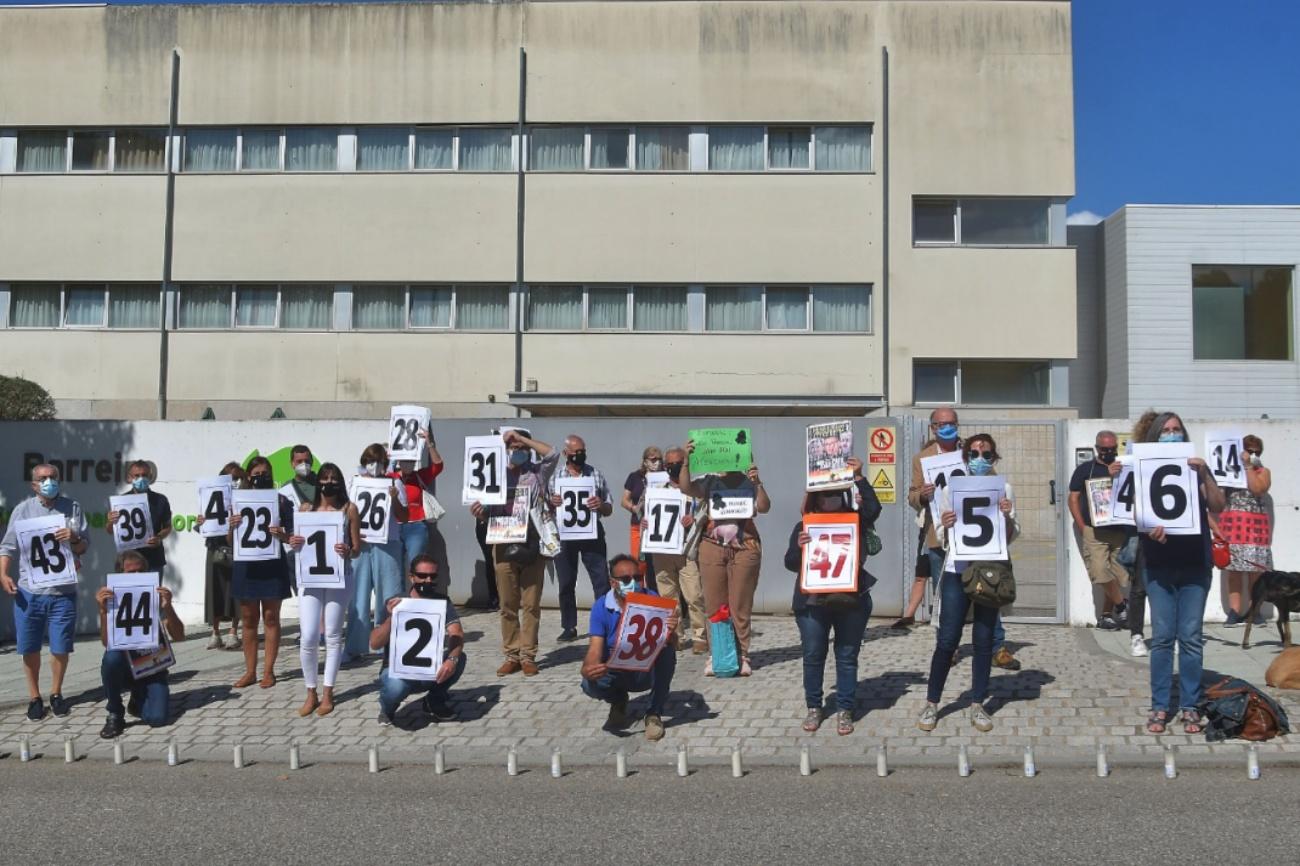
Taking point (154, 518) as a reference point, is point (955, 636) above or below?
below

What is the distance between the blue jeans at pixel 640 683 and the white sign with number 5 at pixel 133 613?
3.52m

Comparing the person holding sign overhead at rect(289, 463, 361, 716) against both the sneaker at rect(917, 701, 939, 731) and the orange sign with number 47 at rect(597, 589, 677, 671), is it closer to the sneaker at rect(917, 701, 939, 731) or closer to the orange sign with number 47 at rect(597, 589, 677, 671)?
the orange sign with number 47 at rect(597, 589, 677, 671)

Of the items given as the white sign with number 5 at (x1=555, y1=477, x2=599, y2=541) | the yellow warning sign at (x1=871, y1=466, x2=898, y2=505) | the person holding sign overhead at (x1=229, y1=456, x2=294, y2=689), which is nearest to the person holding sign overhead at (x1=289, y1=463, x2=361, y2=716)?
the person holding sign overhead at (x1=229, y1=456, x2=294, y2=689)

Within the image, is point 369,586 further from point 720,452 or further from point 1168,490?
point 1168,490

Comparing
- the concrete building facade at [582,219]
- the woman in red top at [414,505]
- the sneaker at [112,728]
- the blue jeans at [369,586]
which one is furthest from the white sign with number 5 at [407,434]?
the concrete building facade at [582,219]

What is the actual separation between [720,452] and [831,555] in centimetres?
176

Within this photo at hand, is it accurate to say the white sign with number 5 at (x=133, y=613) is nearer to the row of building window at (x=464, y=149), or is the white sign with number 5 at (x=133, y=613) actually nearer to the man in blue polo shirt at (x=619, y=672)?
the man in blue polo shirt at (x=619, y=672)

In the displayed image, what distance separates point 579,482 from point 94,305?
1676cm

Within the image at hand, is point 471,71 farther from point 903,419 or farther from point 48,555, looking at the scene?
point 48,555

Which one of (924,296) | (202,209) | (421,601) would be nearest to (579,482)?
(421,601)

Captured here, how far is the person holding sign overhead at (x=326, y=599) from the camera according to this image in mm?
9570

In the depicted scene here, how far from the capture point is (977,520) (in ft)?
27.7

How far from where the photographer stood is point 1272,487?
12.5m

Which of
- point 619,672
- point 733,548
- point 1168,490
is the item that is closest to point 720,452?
point 733,548
